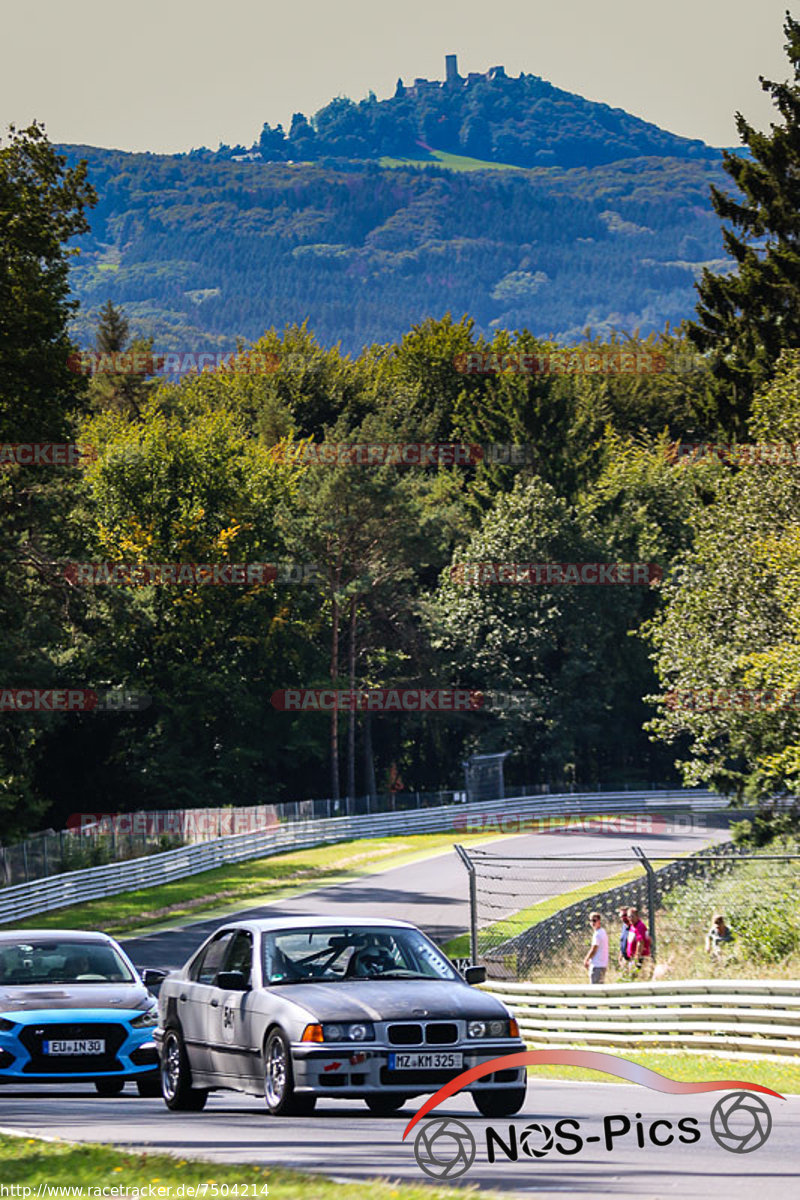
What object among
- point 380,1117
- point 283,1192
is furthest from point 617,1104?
point 283,1192

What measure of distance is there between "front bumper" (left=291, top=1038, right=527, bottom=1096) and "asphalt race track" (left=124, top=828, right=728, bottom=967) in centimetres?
1831

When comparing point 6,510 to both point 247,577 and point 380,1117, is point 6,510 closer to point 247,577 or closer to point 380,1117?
point 247,577

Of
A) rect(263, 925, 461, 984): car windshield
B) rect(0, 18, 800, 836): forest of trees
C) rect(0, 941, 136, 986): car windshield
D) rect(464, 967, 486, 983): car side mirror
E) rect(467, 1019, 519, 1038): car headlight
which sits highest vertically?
rect(0, 18, 800, 836): forest of trees

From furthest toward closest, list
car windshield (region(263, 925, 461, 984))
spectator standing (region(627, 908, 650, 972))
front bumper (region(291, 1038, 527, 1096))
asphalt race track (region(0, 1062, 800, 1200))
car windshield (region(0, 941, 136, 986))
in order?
spectator standing (region(627, 908, 650, 972)) → car windshield (region(0, 941, 136, 986)) → car windshield (region(263, 925, 461, 984)) → front bumper (region(291, 1038, 527, 1096)) → asphalt race track (region(0, 1062, 800, 1200))

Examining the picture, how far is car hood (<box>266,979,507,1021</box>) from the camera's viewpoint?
10867 millimetres

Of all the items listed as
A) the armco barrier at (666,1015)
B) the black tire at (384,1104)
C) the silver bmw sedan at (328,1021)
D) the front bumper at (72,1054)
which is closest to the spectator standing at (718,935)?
the armco barrier at (666,1015)

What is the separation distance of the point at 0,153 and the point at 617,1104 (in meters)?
31.7

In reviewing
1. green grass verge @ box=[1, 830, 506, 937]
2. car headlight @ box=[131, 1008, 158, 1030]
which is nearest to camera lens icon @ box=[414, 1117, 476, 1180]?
car headlight @ box=[131, 1008, 158, 1030]

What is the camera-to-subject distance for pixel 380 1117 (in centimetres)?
1138

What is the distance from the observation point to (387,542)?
243 ft

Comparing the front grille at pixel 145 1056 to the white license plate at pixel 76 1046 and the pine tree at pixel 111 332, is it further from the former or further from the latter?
the pine tree at pixel 111 332

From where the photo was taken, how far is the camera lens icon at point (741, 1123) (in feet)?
31.9

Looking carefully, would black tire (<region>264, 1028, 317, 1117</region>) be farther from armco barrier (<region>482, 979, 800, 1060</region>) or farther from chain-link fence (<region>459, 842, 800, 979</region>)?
chain-link fence (<region>459, 842, 800, 979</region>)

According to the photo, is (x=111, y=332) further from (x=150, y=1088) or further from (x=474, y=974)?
(x=474, y=974)
